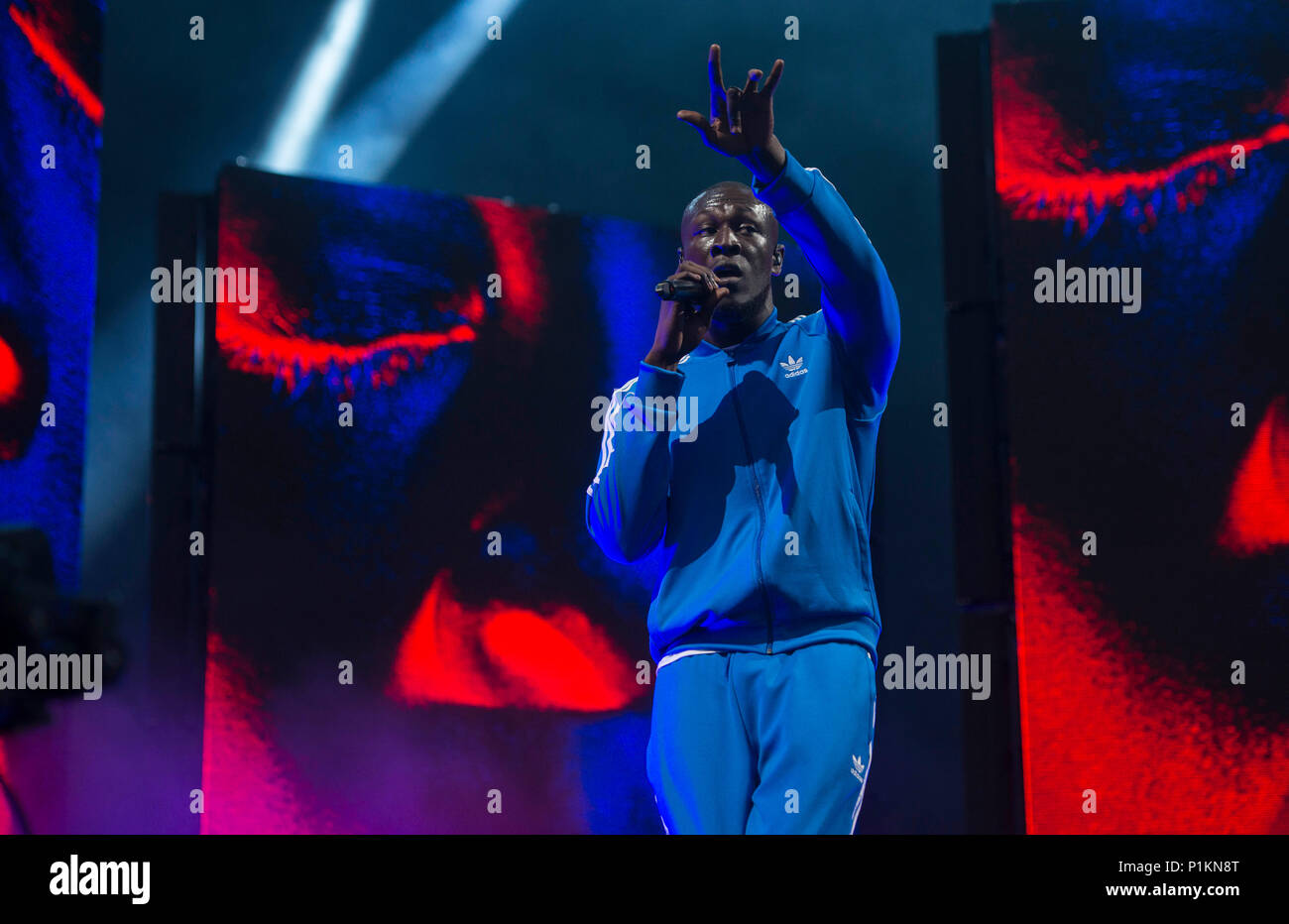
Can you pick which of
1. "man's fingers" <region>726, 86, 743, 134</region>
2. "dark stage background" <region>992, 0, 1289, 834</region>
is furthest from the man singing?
"dark stage background" <region>992, 0, 1289, 834</region>

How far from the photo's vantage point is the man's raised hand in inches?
96.2

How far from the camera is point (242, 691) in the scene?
4582mm

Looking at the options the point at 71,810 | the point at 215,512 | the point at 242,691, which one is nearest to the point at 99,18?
the point at 215,512

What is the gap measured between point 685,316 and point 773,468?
349 millimetres

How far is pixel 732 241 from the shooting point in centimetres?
274

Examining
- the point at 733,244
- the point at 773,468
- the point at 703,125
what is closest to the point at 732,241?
the point at 733,244

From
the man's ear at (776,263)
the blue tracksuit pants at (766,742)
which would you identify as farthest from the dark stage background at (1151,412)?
the blue tracksuit pants at (766,742)

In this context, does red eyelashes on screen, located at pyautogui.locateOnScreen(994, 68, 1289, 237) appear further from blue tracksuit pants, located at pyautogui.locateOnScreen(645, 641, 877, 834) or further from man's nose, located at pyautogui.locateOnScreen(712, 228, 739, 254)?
blue tracksuit pants, located at pyautogui.locateOnScreen(645, 641, 877, 834)

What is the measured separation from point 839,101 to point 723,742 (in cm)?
436

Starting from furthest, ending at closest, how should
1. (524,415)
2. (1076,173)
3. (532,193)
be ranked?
(532,193), (524,415), (1076,173)

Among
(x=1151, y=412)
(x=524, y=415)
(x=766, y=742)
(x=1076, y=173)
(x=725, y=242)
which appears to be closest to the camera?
(x=766, y=742)

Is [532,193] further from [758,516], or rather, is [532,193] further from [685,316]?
[758,516]

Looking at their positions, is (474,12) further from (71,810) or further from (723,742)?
(723,742)

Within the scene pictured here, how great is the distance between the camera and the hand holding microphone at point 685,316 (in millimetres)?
2568
